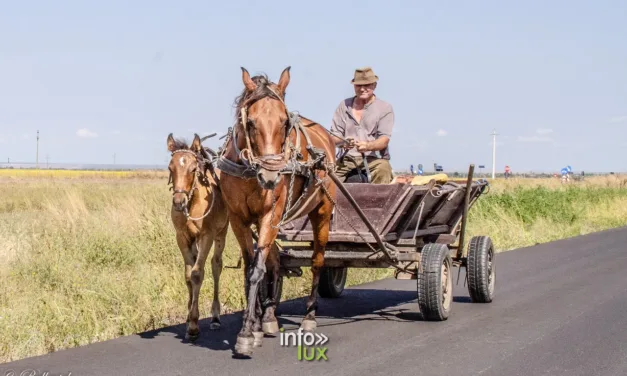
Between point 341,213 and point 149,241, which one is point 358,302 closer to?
point 341,213

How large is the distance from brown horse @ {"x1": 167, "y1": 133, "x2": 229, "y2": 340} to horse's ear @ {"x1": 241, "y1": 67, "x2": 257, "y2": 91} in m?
0.96

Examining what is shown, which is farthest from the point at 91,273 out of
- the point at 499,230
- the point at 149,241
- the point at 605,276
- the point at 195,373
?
the point at 499,230

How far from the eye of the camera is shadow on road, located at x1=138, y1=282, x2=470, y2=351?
28.2 ft

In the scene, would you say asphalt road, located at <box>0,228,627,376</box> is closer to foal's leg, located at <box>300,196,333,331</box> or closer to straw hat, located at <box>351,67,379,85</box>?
foal's leg, located at <box>300,196,333,331</box>

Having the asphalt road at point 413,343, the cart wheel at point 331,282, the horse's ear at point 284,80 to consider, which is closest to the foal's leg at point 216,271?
the asphalt road at point 413,343

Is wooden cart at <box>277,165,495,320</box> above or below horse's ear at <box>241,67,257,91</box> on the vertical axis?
below

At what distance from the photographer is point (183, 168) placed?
8414 millimetres

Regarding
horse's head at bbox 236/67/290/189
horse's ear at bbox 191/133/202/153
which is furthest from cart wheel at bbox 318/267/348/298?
horse's head at bbox 236/67/290/189

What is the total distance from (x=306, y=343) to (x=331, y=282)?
3.20 metres

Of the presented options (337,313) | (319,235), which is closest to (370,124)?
(319,235)

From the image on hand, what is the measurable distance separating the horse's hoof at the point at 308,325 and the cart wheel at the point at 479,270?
2.55 metres

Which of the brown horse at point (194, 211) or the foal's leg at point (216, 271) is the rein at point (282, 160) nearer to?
the brown horse at point (194, 211)

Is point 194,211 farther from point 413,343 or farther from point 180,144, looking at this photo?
point 413,343

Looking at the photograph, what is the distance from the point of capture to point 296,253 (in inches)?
378
